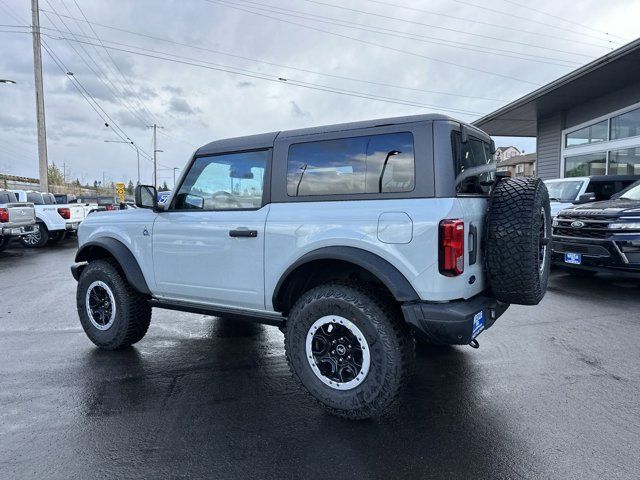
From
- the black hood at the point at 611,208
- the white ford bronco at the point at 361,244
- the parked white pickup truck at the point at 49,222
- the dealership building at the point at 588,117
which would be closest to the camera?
the white ford bronco at the point at 361,244

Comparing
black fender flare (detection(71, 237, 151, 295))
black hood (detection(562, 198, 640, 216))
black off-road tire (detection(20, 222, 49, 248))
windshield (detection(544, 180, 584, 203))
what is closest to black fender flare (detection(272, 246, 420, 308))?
black fender flare (detection(71, 237, 151, 295))

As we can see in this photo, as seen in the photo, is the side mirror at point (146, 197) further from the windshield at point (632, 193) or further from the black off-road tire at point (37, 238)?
the black off-road tire at point (37, 238)

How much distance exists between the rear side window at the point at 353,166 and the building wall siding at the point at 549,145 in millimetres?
16606

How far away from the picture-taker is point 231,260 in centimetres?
350

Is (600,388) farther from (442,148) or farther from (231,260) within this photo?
(231,260)

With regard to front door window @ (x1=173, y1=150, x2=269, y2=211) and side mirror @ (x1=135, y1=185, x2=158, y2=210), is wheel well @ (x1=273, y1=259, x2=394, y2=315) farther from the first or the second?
side mirror @ (x1=135, y1=185, x2=158, y2=210)

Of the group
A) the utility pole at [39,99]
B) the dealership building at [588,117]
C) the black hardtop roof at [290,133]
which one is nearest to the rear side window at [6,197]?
the utility pole at [39,99]

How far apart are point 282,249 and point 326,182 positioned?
59cm

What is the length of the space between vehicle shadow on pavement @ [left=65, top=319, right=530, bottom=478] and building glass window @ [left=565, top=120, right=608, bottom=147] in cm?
1373

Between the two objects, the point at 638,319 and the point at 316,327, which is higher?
the point at 316,327

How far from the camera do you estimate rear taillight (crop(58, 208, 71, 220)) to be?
535 inches

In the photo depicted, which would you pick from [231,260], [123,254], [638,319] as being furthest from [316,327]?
[638,319]

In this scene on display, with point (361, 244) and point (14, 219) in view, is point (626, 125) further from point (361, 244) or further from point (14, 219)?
point (14, 219)

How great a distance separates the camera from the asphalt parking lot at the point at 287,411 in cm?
250
